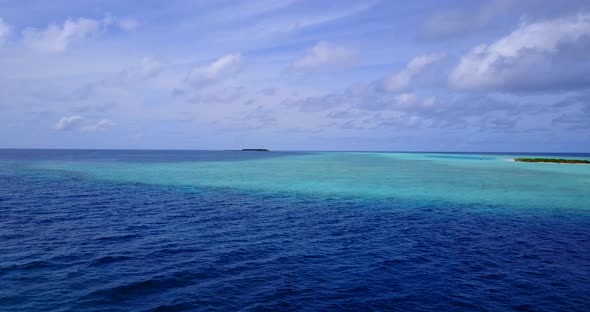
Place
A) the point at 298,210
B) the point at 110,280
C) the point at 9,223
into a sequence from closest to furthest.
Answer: the point at 110,280, the point at 9,223, the point at 298,210

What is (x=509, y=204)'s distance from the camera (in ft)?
114

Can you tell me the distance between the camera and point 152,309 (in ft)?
39.8

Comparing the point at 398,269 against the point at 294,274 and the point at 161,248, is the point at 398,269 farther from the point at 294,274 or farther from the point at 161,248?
the point at 161,248

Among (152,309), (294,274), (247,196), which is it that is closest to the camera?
(152,309)

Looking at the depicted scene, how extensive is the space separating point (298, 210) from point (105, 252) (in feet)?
50.0

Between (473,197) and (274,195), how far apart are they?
2048 centimetres

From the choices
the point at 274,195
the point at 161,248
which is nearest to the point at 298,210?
the point at 274,195

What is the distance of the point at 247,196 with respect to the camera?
3766cm

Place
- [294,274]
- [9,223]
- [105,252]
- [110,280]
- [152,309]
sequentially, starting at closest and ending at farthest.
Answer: [152,309] < [110,280] < [294,274] < [105,252] < [9,223]

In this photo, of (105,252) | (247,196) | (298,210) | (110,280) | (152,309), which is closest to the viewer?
(152,309)

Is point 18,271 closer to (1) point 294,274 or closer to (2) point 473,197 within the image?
(1) point 294,274

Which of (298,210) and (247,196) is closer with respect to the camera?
(298,210)

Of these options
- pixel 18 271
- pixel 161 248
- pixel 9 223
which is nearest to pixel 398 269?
pixel 161 248

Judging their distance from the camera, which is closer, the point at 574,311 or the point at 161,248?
the point at 574,311
